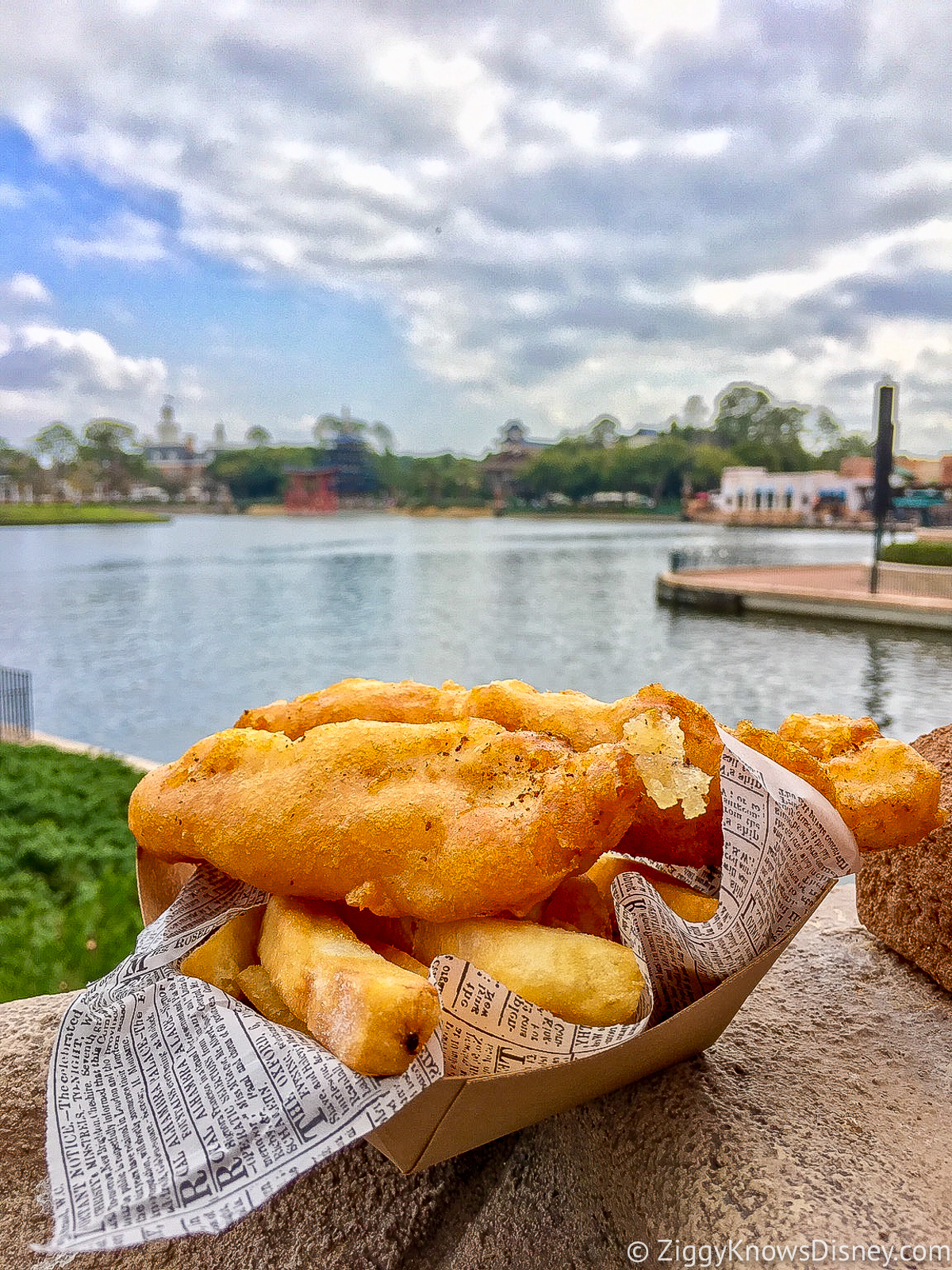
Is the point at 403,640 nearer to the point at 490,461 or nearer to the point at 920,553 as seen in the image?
the point at 920,553

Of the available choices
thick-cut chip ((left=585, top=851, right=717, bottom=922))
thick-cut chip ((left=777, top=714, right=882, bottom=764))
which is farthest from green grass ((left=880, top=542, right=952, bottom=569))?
thick-cut chip ((left=585, top=851, right=717, bottom=922))

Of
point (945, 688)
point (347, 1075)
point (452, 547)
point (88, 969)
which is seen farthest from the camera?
point (452, 547)

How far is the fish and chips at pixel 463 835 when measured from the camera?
931 mm

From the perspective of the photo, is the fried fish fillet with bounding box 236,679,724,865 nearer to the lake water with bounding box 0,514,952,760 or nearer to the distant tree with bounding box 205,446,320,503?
the lake water with bounding box 0,514,952,760

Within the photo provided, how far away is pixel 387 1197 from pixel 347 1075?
0.49 m

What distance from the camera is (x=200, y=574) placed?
53562 millimetres

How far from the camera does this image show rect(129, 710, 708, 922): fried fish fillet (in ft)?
3.10

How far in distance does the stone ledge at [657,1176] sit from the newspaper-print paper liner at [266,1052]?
0.56ft

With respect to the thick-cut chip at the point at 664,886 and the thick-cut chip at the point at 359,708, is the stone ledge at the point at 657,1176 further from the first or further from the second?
the thick-cut chip at the point at 359,708

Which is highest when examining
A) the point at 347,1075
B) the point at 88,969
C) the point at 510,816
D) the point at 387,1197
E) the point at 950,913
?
the point at 510,816

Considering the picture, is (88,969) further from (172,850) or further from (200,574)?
(200,574)

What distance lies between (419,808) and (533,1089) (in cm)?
32


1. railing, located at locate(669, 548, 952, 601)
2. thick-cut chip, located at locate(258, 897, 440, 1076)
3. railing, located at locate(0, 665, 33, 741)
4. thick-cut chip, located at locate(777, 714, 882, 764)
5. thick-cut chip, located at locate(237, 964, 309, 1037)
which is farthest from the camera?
railing, located at locate(669, 548, 952, 601)

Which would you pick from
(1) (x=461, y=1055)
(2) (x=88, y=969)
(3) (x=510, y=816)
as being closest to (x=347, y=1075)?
(1) (x=461, y=1055)
